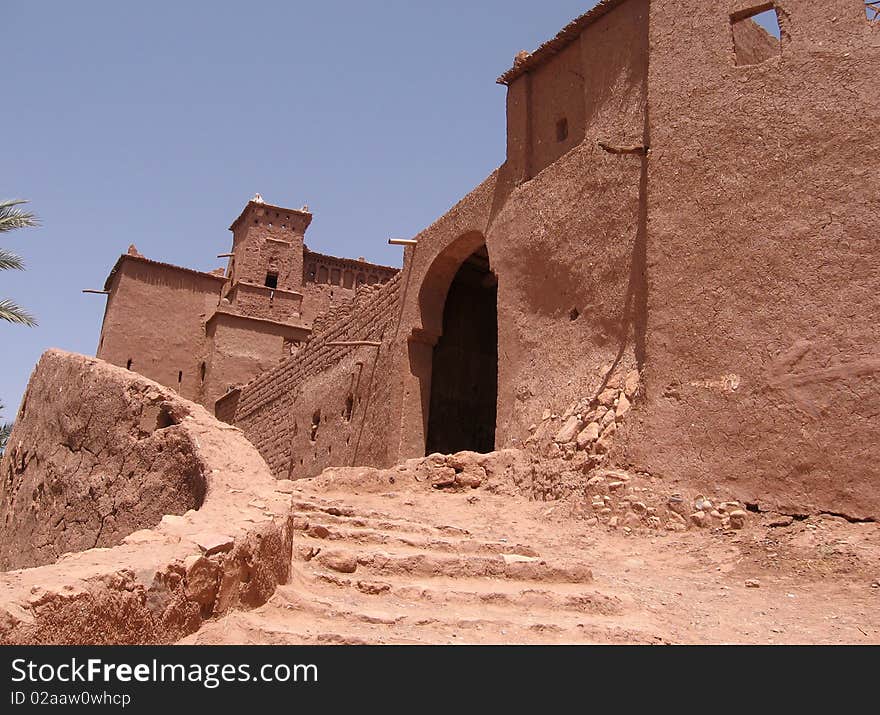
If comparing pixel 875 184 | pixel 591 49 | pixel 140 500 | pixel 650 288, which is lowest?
pixel 140 500

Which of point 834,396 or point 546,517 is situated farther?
point 546,517

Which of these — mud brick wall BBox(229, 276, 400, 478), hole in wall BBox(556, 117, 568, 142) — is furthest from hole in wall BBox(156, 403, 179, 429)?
mud brick wall BBox(229, 276, 400, 478)

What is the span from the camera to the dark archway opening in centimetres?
1409

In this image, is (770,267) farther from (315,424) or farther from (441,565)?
(315,424)

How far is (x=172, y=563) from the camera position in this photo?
149 inches

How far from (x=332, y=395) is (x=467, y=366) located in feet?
8.69

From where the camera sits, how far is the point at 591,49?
1065cm

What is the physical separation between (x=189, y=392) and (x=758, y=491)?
19510mm

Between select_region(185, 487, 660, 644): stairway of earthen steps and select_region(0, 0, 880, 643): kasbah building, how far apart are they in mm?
23

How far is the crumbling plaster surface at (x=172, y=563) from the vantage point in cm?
326

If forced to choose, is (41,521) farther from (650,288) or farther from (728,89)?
(728,89)

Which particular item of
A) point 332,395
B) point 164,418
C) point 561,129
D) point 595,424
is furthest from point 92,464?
point 332,395

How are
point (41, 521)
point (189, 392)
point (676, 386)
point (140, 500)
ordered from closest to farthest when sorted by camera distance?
1. point (140, 500)
2. point (41, 521)
3. point (676, 386)
4. point (189, 392)
